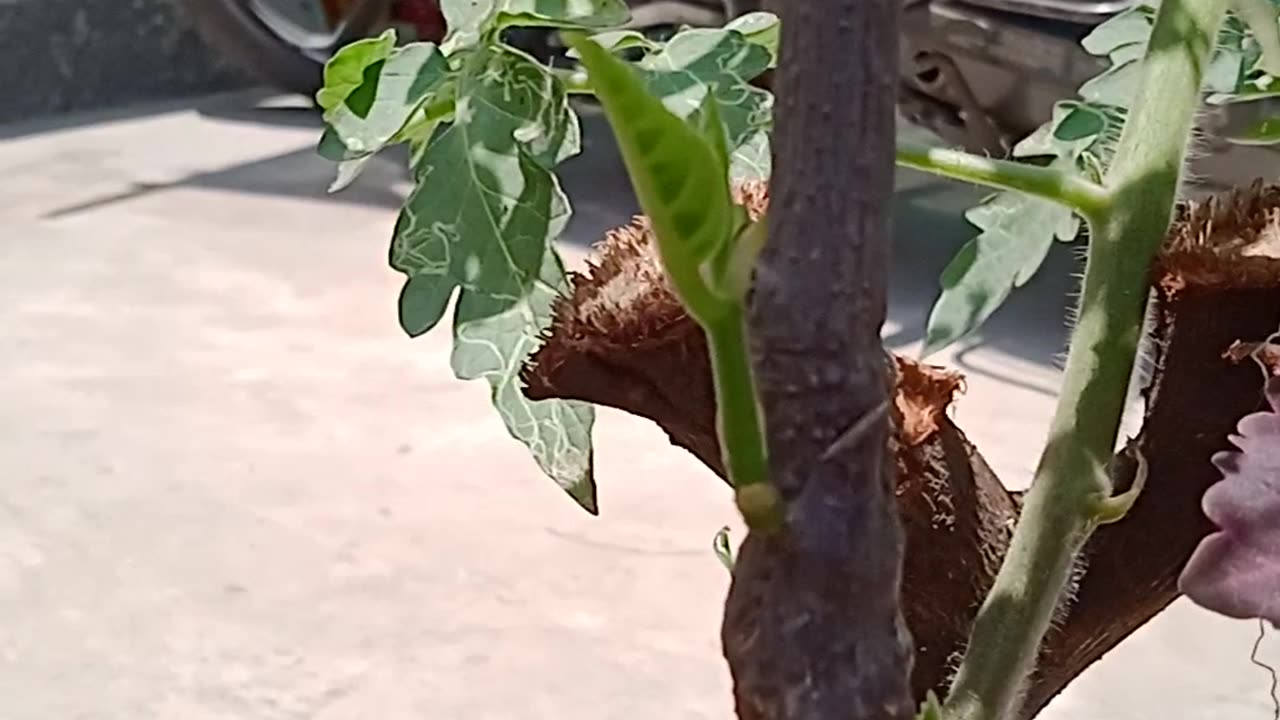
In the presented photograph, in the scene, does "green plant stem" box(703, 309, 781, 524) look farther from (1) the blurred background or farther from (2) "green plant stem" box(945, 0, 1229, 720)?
(1) the blurred background

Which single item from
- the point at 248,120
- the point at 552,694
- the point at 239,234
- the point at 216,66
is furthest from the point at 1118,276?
the point at 216,66

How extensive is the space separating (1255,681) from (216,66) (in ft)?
6.95

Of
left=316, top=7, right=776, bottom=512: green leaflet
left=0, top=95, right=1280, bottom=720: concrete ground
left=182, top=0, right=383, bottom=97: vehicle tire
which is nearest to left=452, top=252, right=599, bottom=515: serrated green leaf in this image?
left=316, top=7, right=776, bottom=512: green leaflet

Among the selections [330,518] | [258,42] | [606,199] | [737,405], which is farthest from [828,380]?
[258,42]

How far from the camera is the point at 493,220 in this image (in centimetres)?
27

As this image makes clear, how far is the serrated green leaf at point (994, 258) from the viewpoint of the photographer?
324 millimetres

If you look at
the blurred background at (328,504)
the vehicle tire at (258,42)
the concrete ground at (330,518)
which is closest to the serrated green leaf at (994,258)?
the blurred background at (328,504)

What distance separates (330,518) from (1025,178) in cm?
102

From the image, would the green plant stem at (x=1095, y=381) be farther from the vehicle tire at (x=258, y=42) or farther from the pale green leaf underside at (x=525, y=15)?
the vehicle tire at (x=258, y=42)

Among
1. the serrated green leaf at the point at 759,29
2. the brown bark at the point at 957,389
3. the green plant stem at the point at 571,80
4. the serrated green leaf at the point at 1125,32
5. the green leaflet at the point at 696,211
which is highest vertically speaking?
the green leaflet at the point at 696,211

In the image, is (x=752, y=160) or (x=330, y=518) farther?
(x=330, y=518)

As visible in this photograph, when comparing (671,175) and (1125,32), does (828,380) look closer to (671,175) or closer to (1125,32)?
(671,175)

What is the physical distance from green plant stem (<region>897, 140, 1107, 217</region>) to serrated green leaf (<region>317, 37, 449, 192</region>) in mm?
92

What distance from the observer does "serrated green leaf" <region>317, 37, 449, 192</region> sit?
0.28m
